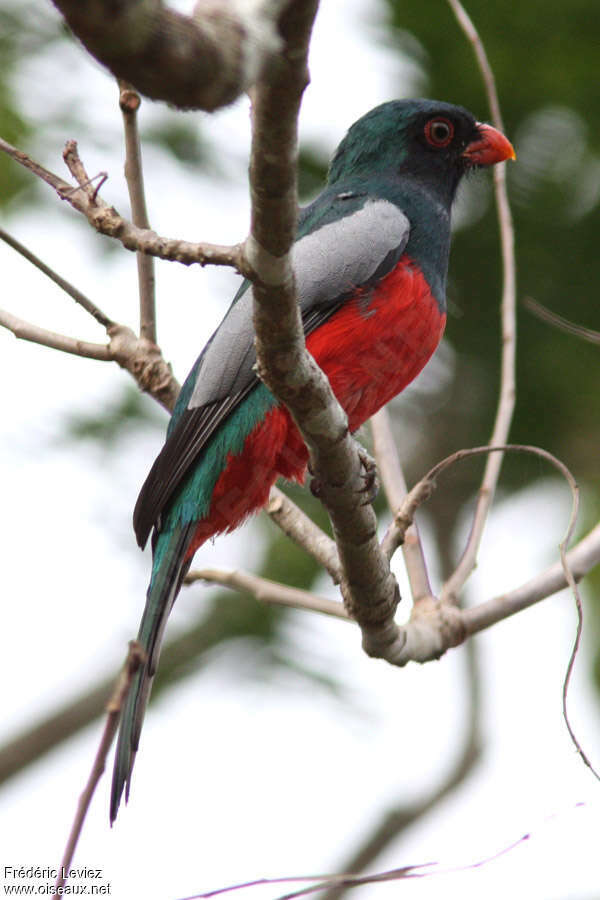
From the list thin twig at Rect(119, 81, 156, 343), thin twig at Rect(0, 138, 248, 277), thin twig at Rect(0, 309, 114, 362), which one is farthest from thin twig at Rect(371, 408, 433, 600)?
thin twig at Rect(0, 138, 248, 277)

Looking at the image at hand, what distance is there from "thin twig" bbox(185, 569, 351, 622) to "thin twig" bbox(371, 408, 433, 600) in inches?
11.5

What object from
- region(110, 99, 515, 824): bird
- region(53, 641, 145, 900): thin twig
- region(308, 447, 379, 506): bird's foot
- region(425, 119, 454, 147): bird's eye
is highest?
region(425, 119, 454, 147): bird's eye

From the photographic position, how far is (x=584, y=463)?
17.2 ft

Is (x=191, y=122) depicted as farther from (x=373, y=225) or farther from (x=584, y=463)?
(x=584, y=463)

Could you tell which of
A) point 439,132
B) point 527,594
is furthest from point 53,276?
point 439,132

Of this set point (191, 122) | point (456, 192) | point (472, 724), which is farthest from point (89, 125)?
point (472, 724)

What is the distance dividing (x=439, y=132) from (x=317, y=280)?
1.33 meters

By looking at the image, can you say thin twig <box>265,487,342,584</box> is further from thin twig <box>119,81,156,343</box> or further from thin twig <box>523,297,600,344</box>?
thin twig <box>523,297,600,344</box>

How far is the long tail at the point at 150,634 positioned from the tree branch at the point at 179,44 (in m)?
2.47

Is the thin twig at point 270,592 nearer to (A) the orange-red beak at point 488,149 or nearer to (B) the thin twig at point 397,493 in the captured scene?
(B) the thin twig at point 397,493

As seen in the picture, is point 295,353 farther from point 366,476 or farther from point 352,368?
point 352,368

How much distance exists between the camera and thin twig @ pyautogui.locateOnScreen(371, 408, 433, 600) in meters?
4.01

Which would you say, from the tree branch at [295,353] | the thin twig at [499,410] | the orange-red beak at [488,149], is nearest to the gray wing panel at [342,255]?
the thin twig at [499,410]

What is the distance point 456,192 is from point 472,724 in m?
2.71
